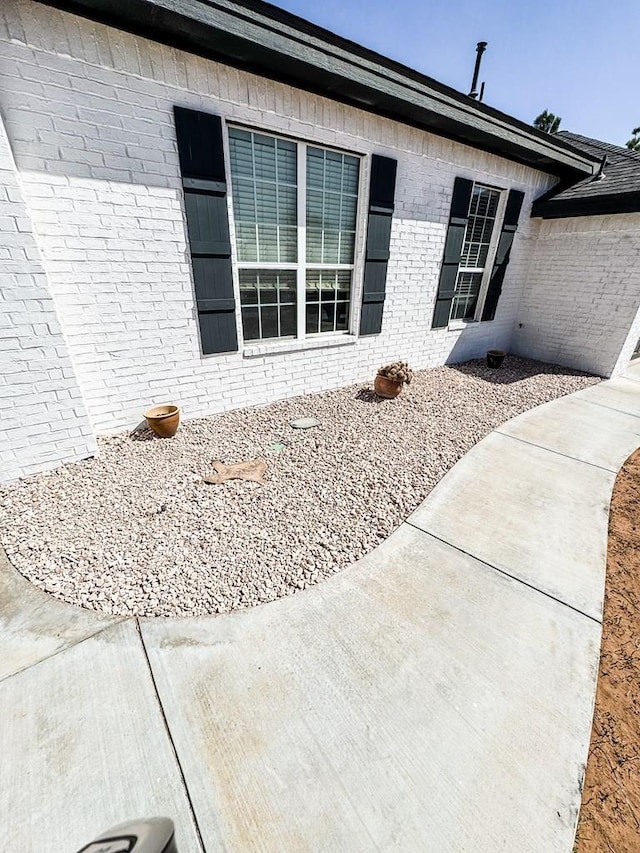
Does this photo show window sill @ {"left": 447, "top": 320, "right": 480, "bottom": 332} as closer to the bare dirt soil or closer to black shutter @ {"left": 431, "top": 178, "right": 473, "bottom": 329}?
Answer: black shutter @ {"left": 431, "top": 178, "right": 473, "bottom": 329}

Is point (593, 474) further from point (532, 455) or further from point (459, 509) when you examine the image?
point (459, 509)

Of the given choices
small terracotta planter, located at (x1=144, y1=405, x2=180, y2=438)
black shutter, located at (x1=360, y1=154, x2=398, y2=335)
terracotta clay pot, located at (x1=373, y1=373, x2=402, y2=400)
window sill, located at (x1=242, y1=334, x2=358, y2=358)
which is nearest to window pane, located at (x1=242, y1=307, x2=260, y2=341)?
window sill, located at (x1=242, y1=334, x2=358, y2=358)

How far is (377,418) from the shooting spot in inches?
170

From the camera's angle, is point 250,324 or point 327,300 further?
point 327,300

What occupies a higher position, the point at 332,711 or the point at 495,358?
the point at 495,358

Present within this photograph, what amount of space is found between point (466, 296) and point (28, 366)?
629 centimetres

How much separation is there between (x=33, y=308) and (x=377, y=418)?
3443 mm

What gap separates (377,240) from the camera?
14.5ft

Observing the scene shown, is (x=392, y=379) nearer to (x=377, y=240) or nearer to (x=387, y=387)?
(x=387, y=387)

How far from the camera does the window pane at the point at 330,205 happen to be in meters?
3.89

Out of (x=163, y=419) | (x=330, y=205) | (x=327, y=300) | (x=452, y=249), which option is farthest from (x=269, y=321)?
(x=452, y=249)

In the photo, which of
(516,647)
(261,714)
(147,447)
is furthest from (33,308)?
(516,647)

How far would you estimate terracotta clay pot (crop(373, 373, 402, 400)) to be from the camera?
4.70 metres

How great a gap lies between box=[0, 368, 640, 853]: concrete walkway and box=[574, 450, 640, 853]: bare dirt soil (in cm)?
6
